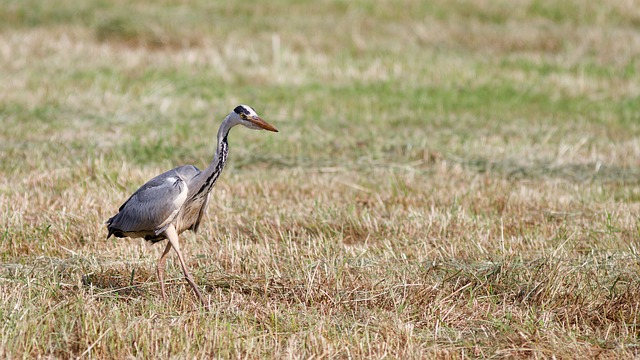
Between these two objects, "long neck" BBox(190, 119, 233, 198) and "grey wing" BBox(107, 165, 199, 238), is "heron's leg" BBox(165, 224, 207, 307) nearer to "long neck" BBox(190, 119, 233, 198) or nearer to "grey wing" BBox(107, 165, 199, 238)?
"grey wing" BBox(107, 165, 199, 238)

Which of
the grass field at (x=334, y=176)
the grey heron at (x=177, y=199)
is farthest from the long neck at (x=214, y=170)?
the grass field at (x=334, y=176)

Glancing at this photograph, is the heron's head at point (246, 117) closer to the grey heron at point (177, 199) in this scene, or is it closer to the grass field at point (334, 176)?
the grey heron at point (177, 199)

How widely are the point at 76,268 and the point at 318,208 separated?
7.48ft

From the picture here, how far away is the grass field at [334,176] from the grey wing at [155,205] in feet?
1.38

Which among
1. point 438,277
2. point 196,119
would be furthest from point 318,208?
point 196,119

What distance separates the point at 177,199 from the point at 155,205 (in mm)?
159

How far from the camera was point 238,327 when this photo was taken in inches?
211

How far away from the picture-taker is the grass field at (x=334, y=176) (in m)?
5.41

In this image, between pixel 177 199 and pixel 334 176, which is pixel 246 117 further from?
pixel 334 176

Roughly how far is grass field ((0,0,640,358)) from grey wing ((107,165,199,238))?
16.6 inches

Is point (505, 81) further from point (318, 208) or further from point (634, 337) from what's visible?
point (634, 337)

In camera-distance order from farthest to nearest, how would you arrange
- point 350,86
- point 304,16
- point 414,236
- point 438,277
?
point 304,16, point 350,86, point 414,236, point 438,277

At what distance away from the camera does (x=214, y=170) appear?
571 centimetres

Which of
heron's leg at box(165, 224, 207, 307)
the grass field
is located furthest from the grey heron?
the grass field
